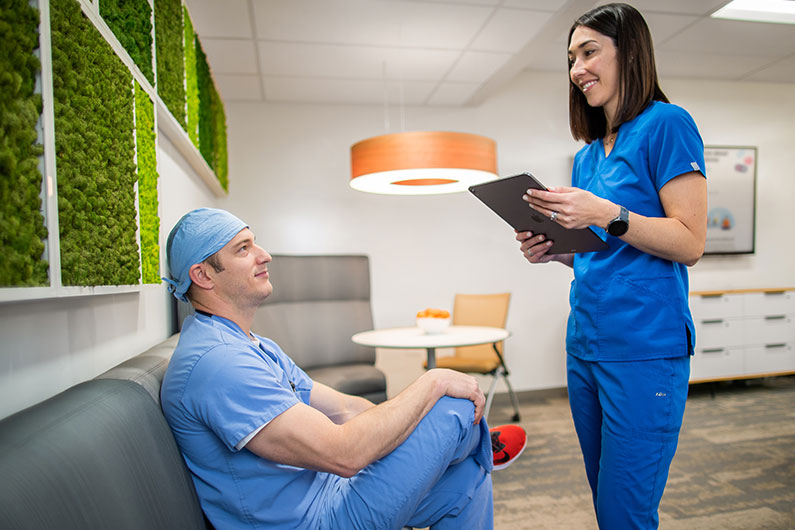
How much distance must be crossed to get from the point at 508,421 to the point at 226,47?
11.1ft

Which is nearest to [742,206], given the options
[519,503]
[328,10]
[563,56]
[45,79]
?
[563,56]

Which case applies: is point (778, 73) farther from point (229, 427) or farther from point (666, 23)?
point (229, 427)

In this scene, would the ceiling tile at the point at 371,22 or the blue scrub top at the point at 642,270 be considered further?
the ceiling tile at the point at 371,22

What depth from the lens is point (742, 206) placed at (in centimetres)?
472

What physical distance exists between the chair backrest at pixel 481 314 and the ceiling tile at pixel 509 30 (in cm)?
183

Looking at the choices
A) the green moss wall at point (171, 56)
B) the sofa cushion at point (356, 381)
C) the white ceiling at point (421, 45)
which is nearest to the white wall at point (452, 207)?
the white ceiling at point (421, 45)

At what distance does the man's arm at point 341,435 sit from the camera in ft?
3.43

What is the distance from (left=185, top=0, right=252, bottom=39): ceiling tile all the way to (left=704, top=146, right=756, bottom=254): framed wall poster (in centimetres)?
418

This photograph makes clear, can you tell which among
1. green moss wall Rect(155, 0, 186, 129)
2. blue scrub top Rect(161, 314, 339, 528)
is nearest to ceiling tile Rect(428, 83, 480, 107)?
green moss wall Rect(155, 0, 186, 129)

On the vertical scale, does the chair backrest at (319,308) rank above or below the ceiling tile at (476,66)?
below

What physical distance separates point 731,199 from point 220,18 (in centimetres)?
463

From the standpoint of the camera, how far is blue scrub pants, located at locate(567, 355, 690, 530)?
1.15m

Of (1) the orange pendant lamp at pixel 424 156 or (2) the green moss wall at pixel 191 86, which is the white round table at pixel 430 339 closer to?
(1) the orange pendant lamp at pixel 424 156

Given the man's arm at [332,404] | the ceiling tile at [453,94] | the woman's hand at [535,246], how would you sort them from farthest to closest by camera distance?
the ceiling tile at [453,94] < the man's arm at [332,404] < the woman's hand at [535,246]
